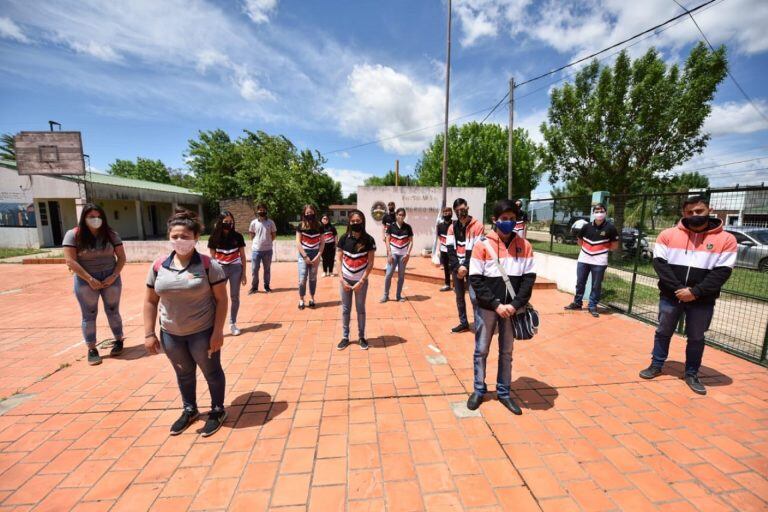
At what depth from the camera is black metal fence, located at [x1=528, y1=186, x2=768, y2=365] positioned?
428 cm

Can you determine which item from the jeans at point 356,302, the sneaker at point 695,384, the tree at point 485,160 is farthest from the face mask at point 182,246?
the tree at point 485,160

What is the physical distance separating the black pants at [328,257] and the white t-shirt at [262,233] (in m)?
1.84

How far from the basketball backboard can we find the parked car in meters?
23.9

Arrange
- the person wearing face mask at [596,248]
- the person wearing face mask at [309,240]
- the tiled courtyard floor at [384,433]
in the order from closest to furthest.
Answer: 1. the tiled courtyard floor at [384,433]
2. the person wearing face mask at [596,248]
3. the person wearing face mask at [309,240]

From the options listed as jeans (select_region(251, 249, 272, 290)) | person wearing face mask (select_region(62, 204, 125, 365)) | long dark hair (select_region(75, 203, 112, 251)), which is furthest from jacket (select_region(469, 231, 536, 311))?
jeans (select_region(251, 249, 272, 290))

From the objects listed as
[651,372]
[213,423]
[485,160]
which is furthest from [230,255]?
[485,160]

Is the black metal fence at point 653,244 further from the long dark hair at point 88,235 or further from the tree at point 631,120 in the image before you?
the long dark hair at point 88,235

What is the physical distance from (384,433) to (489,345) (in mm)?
1220

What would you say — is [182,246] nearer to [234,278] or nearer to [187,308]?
[187,308]

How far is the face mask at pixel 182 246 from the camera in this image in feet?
8.10

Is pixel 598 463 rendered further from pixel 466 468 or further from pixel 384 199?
pixel 384 199

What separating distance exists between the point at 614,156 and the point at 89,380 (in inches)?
682

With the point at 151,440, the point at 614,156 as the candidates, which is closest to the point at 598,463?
the point at 151,440

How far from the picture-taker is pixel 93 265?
13.1ft
